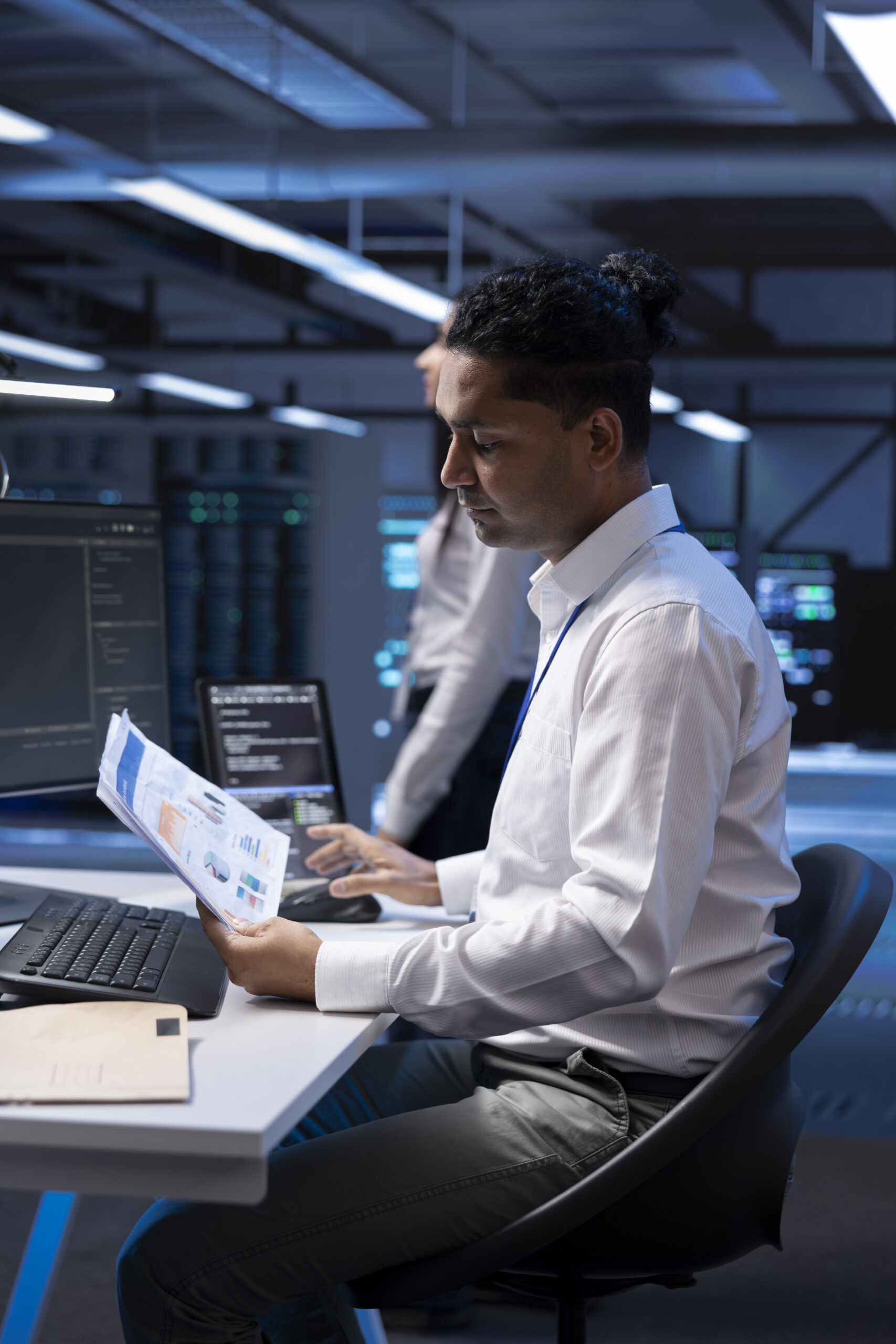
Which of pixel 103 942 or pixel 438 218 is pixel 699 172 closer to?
pixel 438 218

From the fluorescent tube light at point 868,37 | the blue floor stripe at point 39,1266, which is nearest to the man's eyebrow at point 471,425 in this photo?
the blue floor stripe at point 39,1266

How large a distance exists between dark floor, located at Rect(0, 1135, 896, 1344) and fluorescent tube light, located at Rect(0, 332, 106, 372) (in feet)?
19.7

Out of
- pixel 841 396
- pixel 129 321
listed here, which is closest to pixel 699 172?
pixel 841 396

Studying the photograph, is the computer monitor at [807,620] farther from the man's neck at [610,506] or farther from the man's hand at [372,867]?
the man's neck at [610,506]

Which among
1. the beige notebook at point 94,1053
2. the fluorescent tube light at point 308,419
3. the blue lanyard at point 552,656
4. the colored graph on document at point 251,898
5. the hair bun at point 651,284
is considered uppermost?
the fluorescent tube light at point 308,419

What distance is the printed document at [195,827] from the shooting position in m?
1.28

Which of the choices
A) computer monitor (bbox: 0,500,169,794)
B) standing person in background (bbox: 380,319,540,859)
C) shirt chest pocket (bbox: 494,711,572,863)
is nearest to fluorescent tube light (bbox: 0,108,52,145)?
standing person in background (bbox: 380,319,540,859)

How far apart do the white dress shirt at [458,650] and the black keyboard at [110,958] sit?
0.94 meters

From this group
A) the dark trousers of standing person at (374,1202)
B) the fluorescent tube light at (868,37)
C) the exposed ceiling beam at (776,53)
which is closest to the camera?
the dark trousers of standing person at (374,1202)

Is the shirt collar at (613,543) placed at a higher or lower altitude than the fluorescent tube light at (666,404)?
lower

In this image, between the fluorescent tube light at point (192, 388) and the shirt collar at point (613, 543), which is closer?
the shirt collar at point (613, 543)

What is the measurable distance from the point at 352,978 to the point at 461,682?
1206 mm

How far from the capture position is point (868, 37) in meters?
3.00

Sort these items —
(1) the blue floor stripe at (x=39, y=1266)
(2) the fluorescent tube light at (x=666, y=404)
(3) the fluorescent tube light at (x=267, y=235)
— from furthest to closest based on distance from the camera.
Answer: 1. (2) the fluorescent tube light at (x=666, y=404)
2. (3) the fluorescent tube light at (x=267, y=235)
3. (1) the blue floor stripe at (x=39, y=1266)
